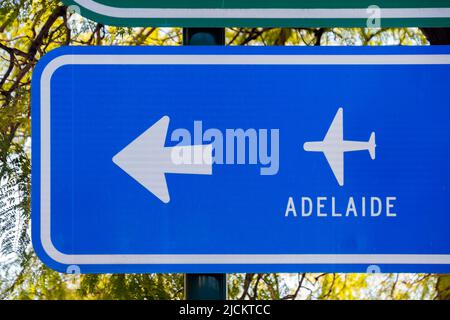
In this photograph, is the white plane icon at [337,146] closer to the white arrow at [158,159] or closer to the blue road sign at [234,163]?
the blue road sign at [234,163]

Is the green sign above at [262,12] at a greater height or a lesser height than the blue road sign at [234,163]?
greater

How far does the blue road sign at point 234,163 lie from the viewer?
1.13 m

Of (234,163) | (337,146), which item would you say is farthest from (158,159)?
(337,146)

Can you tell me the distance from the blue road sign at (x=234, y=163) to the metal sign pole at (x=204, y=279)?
26mm

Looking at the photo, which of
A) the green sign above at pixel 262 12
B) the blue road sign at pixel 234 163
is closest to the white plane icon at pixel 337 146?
the blue road sign at pixel 234 163

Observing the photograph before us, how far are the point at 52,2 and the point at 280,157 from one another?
35.5 inches

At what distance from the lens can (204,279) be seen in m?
1.14

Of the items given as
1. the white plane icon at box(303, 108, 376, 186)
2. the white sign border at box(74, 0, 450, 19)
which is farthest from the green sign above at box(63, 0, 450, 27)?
the white plane icon at box(303, 108, 376, 186)

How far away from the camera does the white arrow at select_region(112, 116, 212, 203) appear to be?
1131 millimetres

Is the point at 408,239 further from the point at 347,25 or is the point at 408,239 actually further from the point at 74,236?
the point at 74,236

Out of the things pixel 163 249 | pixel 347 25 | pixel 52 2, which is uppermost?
pixel 52 2

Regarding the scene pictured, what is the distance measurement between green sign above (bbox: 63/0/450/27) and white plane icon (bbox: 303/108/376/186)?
0.18 metres

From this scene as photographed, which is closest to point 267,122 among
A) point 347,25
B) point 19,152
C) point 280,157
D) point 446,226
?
point 280,157

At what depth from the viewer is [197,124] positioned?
1128 mm
